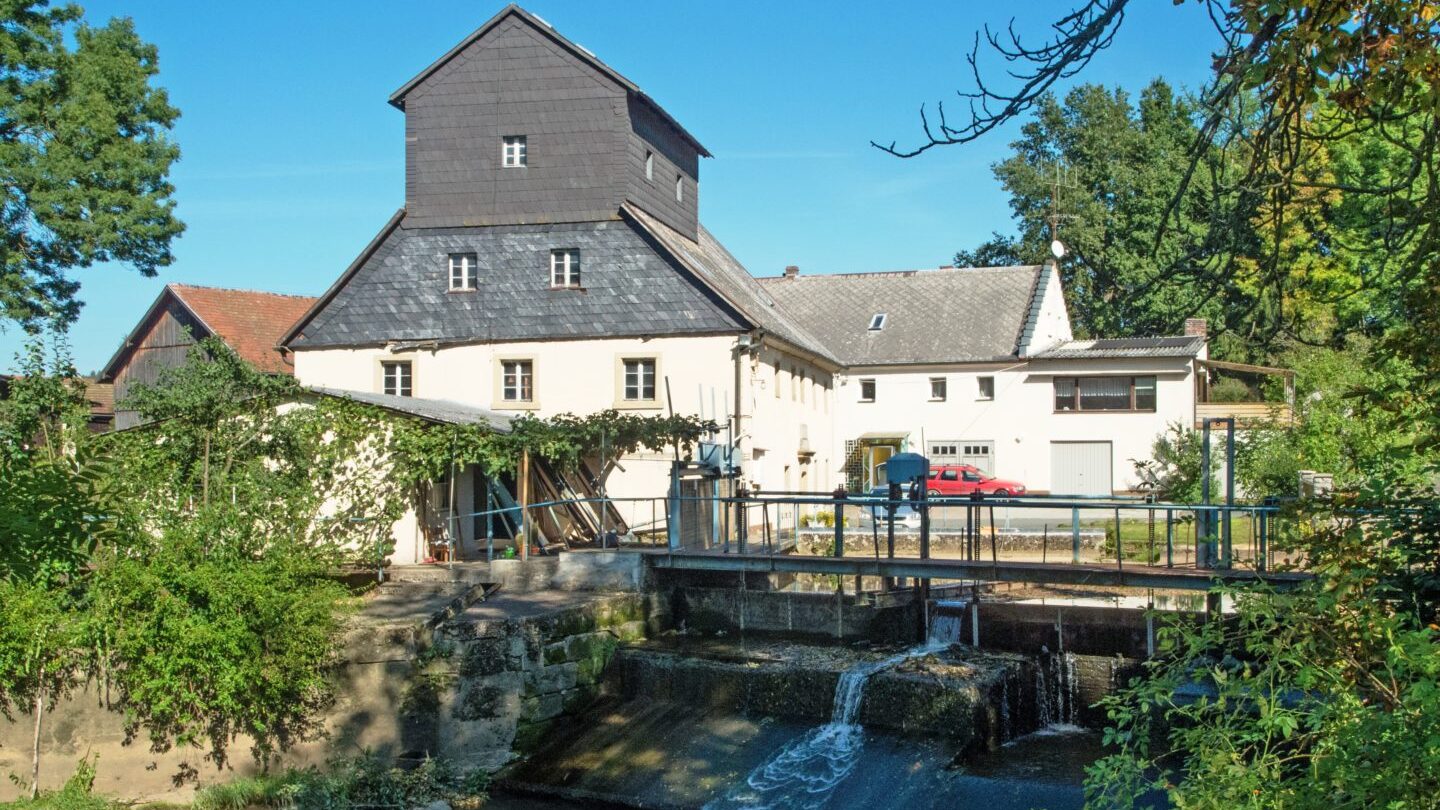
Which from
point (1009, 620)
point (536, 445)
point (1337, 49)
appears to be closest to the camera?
point (1337, 49)

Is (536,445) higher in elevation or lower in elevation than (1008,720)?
higher

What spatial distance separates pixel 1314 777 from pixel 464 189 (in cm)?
2637

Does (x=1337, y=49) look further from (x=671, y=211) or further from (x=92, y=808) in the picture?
(x=671, y=211)

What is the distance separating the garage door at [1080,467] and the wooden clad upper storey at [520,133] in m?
16.1

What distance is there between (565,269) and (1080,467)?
17.9m

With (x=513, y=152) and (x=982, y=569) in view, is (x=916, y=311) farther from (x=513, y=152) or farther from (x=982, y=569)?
(x=982, y=569)

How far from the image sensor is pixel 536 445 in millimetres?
20625

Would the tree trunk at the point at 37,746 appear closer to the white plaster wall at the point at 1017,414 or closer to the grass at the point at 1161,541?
the grass at the point at 1161,541

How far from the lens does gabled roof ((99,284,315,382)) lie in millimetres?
40031

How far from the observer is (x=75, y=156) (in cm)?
3528

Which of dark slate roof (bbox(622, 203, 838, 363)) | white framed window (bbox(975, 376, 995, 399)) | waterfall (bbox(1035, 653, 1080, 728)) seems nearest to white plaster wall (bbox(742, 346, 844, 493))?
dark slate roof (bbox(622, 203, 838, 363))

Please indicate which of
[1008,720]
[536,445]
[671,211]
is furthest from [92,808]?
[671,211]

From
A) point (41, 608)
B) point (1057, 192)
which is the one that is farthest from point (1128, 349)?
point (41, 608)

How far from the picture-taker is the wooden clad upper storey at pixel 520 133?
28734 millimetres
